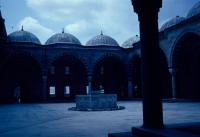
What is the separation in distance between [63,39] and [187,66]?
14.1 meters

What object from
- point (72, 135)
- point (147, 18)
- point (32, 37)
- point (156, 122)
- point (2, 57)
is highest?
Answer: point (32, 37)

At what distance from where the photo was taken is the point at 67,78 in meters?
28.5

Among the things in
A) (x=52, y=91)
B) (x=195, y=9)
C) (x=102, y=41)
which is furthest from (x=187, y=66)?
(x=52, y=91)

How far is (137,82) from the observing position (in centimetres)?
2831

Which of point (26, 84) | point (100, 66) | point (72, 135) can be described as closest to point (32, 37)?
point (26, 84)

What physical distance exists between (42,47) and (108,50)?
22.9 ft

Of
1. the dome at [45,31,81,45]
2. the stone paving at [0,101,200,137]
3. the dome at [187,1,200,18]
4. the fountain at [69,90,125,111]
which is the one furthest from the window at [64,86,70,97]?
the stone paving at [0,101,200,137]

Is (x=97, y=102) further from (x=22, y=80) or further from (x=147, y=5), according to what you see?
(x=22, y=80)

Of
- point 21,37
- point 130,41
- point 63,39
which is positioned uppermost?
point 130,41

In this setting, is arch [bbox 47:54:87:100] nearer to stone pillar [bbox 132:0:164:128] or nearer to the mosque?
the mosque

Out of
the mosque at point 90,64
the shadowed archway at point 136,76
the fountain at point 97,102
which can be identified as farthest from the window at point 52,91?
the fountain at point 97,102

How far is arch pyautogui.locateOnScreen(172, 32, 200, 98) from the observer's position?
19234 millimetres

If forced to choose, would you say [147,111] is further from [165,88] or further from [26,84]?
[26,84]

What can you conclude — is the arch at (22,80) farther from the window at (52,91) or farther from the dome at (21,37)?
the dome at (21,37)
